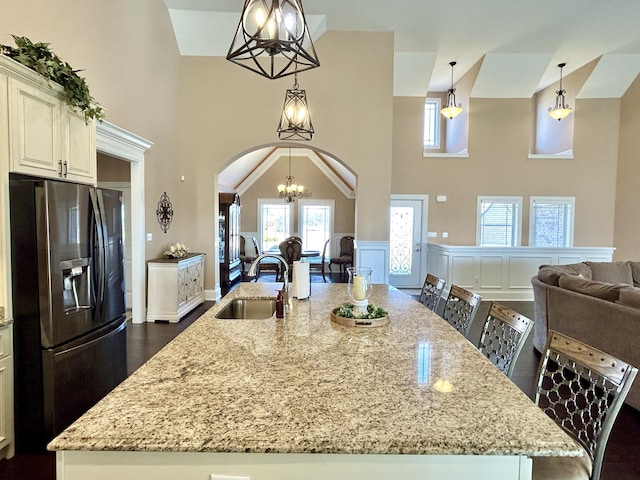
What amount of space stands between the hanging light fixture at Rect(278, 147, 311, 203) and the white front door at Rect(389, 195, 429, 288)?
2859 mm

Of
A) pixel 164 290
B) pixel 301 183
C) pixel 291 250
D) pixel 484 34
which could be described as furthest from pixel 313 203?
pixel 164 290

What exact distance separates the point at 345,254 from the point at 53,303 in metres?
7.93

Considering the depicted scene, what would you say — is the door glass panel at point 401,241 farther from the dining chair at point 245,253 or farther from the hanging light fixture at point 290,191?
the dining chair at point 245,253

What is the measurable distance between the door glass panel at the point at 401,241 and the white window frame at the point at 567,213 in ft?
8.33

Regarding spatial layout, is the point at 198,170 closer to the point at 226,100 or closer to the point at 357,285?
the point at 226,100

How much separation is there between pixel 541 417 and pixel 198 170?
19.5 ft

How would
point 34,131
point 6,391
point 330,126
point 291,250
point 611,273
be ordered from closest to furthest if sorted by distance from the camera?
point 6,391 < point 34,131 < point 611,273 < point 330,126 < point 291,250

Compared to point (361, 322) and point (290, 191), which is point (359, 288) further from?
point (290, 191)

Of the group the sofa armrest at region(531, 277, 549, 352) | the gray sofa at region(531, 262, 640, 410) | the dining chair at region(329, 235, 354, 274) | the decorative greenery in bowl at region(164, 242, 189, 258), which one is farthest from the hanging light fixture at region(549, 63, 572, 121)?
the decorative greenery in bowl at region(164, 242, 189, 258)

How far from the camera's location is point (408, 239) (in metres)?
7.43

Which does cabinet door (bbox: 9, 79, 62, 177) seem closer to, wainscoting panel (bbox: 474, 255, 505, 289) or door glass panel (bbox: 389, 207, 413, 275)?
door glass panel (bbox: 389, 207, 413, 275)

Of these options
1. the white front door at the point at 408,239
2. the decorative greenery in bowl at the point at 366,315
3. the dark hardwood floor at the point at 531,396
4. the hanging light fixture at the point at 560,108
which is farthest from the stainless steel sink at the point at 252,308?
the hanging light fixture at the point at 560,108

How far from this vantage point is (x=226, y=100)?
5.91m

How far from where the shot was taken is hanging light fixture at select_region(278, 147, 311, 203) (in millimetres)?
9023
